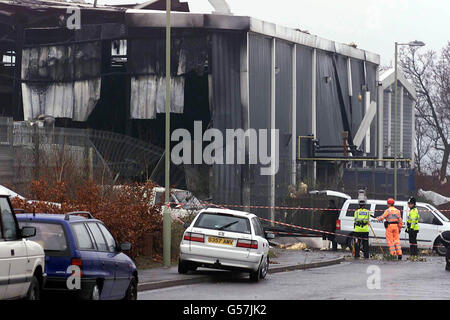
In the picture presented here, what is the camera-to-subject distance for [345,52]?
58844 millimetres

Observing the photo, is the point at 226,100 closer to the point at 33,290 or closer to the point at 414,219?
the point at 414,219

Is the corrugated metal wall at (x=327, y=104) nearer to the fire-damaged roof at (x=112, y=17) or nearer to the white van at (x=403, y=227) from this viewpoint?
the fire-damaged roof at (x=112, y=17)

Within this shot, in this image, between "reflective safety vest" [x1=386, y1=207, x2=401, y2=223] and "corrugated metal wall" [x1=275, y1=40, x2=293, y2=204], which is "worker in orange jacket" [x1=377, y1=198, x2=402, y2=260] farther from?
"corrugated metal wall" [x1=275, y1=40, x2=293, y2=204]

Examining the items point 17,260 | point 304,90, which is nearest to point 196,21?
point 304,90

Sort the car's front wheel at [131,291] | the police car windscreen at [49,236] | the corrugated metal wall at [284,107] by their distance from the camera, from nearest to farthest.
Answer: the police car windscreen at [49,236] < the car's front wheel at [131,291] < the corrugated metal wall at [284,107]

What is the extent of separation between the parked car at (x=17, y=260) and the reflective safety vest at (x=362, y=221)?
19495 mm

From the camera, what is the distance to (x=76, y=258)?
14.3 metres

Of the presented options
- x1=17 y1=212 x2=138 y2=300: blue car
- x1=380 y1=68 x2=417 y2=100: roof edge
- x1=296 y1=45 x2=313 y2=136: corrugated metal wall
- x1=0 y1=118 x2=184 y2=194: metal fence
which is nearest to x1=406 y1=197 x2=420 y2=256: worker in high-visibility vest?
x1=0 y1=118 x2=184 y2=194: metal fence

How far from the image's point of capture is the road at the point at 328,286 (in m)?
18.5

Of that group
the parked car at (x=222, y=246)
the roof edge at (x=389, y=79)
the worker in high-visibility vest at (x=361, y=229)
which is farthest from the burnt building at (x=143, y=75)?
the roof edge at (x=389, y=79)

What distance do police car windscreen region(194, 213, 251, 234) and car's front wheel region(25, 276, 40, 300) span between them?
342 inches

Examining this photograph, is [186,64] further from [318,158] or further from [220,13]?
[318,158]

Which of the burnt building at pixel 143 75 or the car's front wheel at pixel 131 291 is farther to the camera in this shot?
the burnt building at pixel 143 75

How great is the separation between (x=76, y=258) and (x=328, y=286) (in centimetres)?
814
